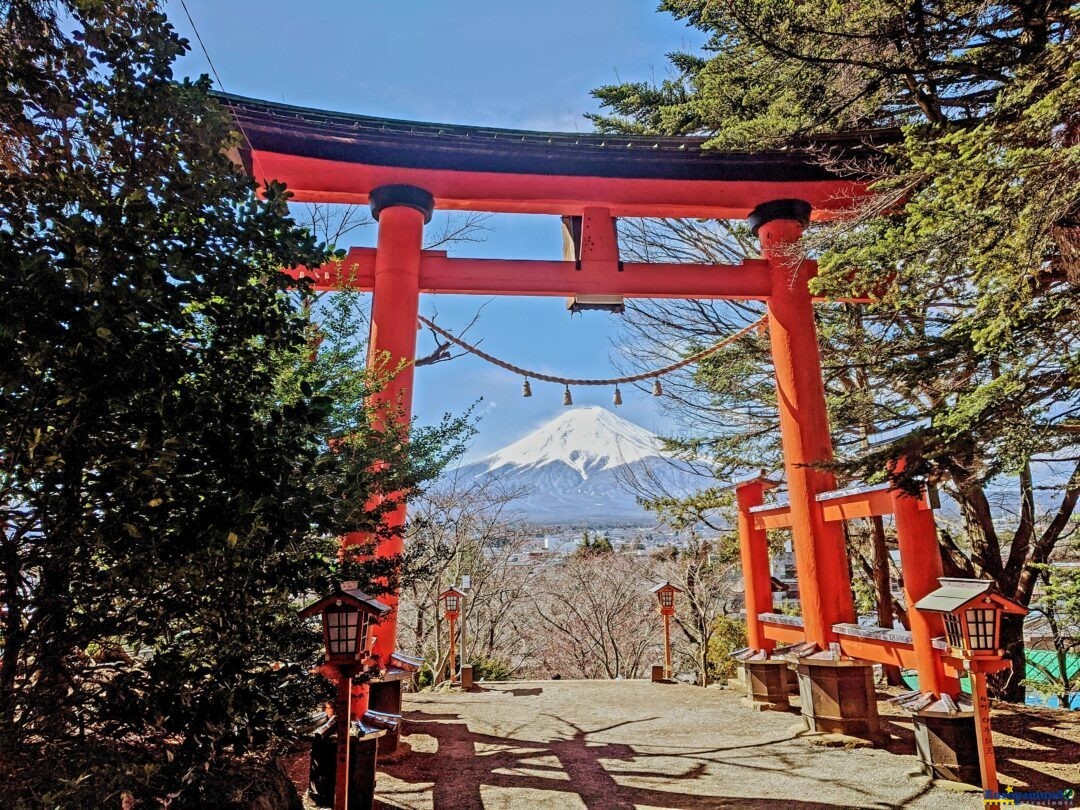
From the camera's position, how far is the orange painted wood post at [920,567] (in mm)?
3992

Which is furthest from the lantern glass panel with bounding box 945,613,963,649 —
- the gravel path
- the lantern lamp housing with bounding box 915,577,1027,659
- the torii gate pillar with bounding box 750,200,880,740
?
the torii gate pillar with bounding box 750,200,880,740

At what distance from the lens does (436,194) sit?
548cm

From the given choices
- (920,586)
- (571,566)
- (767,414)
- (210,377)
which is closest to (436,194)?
(210,377)

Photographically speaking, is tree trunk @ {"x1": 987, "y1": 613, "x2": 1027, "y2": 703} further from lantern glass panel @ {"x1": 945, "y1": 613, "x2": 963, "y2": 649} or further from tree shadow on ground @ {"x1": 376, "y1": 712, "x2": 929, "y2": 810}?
lantern glass panel @ {"x1": 945, "y1": 613, "x2": 963, "y2": 649}

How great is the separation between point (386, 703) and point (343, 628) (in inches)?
77.3

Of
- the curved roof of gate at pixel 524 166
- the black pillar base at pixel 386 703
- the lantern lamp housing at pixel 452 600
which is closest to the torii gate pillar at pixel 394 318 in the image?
the black pillar base at pixel 386 703

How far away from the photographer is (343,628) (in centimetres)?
277

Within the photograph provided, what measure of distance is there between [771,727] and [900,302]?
3806mm

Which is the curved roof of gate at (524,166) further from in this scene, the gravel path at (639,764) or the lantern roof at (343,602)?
the gravel path at (639,764)

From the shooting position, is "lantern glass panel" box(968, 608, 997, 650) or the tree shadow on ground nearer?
"lantern glass panel" box(968, 608, 997, 650)

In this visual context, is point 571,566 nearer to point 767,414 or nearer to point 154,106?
point 767,414

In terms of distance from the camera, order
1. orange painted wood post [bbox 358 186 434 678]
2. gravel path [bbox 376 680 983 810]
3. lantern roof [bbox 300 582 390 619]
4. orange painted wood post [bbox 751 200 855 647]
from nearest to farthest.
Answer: lantern roof [bbox 300 582 390 619] < gravel path [bbox 376 680 983 810] < orange painted wood post [bbox 358 186 434 678] < orange painted wood post [bbox 751 200 855 647]

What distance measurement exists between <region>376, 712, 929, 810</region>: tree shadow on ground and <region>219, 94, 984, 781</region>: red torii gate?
0.83 metres

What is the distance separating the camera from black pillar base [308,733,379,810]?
327cm
